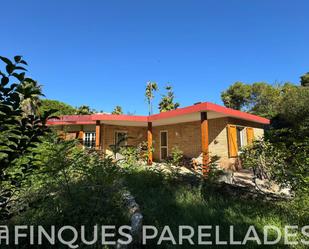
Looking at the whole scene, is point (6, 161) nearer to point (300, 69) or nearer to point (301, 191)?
point (301, 191)

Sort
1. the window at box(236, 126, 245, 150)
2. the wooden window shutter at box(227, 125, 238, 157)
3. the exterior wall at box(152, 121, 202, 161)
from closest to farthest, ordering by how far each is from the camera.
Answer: the wooden window shutter at box(227, 125, 238, 157) < the window at box(236, 126, 245, 150) < the exterior wall at box(152, 121, 202, 161)

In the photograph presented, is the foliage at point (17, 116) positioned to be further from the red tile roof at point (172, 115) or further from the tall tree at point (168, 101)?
the tall tree at point (168, 101)

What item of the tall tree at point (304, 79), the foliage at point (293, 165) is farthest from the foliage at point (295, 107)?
the foliage at point (293, 165)

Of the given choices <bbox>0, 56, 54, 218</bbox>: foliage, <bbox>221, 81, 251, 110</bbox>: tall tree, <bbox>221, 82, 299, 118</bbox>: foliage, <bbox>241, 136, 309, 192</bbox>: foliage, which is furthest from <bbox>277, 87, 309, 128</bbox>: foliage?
<bbox>0, 56, 54, 218</bbox>: foliage

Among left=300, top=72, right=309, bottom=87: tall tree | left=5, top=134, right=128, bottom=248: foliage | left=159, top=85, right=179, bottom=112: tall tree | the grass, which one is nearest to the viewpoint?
left=5, top=134, right=128, bottom=248: foliage

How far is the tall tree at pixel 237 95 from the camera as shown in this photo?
1098 inches

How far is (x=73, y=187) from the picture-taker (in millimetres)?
3371

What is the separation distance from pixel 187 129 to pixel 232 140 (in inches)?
101

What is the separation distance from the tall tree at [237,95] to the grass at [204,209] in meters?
23.5

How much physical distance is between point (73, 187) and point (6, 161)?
2.04 metres

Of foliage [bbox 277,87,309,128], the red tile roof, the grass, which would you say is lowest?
the grass

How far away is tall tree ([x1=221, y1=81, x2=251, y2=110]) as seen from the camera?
27.9m

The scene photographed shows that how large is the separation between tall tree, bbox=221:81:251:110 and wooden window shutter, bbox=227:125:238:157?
16.8 metres

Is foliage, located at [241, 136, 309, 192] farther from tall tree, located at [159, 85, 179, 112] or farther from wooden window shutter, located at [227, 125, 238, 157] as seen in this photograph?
tall tree, located at [159, 85, 179, 112]
